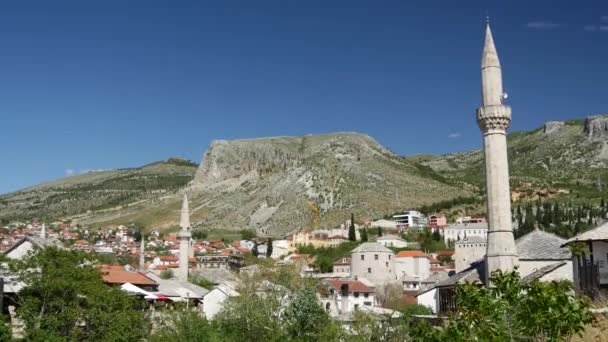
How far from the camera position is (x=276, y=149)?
192 m

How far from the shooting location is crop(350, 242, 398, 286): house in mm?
74688

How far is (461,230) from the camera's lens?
98.8 metres

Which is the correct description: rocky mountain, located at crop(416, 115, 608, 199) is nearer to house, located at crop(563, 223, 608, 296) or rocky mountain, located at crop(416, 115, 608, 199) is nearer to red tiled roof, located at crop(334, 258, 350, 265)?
red tiled roof, located at crop(334, 258, 350, 265)

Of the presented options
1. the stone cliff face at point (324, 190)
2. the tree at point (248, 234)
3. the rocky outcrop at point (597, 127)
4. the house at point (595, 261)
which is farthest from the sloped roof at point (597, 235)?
the rocky outcrop at point (597, 127)

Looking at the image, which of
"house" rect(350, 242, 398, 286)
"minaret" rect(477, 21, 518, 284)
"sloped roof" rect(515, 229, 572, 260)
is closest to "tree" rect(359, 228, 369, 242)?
"house" rect(350, 242, 398, 286)

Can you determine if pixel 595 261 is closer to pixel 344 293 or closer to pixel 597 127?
pixel 344 293

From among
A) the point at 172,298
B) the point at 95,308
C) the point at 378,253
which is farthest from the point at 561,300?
the point at 378,253

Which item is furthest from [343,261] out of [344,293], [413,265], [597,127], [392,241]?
[597,127]

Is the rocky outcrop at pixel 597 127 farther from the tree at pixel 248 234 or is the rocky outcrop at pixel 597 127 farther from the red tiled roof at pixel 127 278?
the red tiled roof at pixel 127 278

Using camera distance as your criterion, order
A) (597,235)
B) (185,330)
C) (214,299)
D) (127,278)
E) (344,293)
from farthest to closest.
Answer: (344,293) < (214,299) < (127,278) < (185,330) < (597,235)

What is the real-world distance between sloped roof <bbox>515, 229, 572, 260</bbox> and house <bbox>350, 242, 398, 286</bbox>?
145 ft

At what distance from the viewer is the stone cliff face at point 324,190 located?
132m

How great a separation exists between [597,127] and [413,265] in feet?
375

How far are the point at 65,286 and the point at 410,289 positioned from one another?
51.8 m
